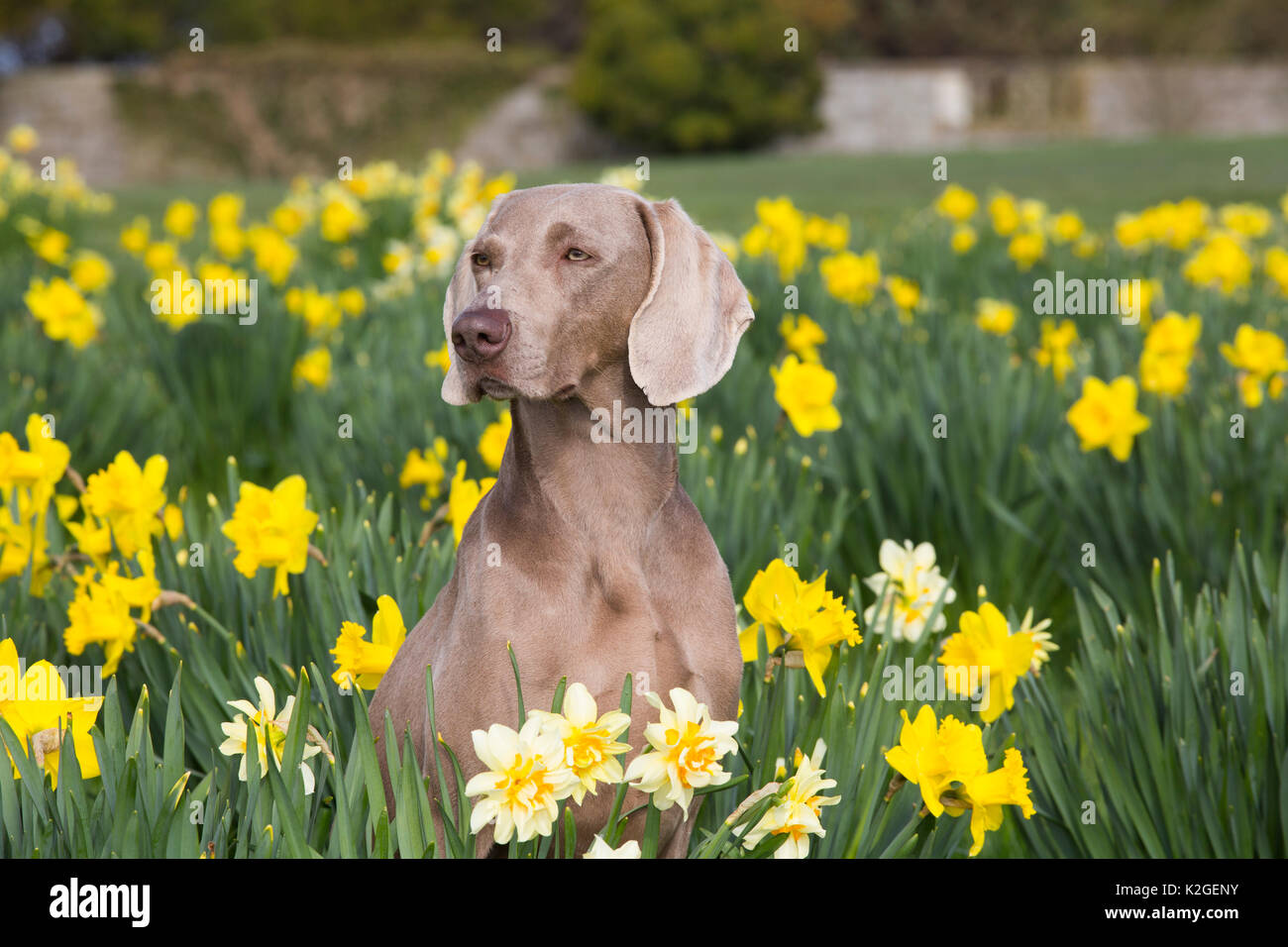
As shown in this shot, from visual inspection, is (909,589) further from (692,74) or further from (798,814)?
(692,74)

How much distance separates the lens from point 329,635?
1967 millimetres

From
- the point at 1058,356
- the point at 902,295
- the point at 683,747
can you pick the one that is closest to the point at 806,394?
the point at 683,747

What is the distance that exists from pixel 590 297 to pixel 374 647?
1.70 ft

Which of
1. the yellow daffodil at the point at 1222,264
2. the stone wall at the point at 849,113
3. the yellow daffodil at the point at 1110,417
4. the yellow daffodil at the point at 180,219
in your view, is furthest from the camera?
the stone wall at the point at 849,113

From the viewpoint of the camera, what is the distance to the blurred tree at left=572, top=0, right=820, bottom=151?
87.9 feet

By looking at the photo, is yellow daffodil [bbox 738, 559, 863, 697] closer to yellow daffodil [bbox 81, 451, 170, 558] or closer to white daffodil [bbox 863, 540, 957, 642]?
white daffodil [bbox 863, 540, 957, 642]

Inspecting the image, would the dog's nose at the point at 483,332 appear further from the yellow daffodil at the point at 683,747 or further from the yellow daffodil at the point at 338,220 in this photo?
the yellow daffodil at the point at 338,220

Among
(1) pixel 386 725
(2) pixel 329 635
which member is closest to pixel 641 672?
(1) pixel 386 725

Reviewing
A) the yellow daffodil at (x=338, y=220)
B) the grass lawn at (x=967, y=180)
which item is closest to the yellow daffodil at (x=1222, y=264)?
the yellow daffodil at (x=338, y=220)

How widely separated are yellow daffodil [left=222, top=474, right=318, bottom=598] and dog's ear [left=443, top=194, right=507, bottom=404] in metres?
0.45

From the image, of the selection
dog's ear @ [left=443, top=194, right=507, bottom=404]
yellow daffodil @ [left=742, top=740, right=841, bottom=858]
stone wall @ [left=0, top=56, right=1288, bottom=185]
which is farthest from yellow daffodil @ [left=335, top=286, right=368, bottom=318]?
stone wall @ [left=0, top=56, right=1288, bottom=185]

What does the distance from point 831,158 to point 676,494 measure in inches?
911

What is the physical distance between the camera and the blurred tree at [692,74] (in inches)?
1055

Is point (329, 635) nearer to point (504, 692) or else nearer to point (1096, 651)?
point (504, 692)
